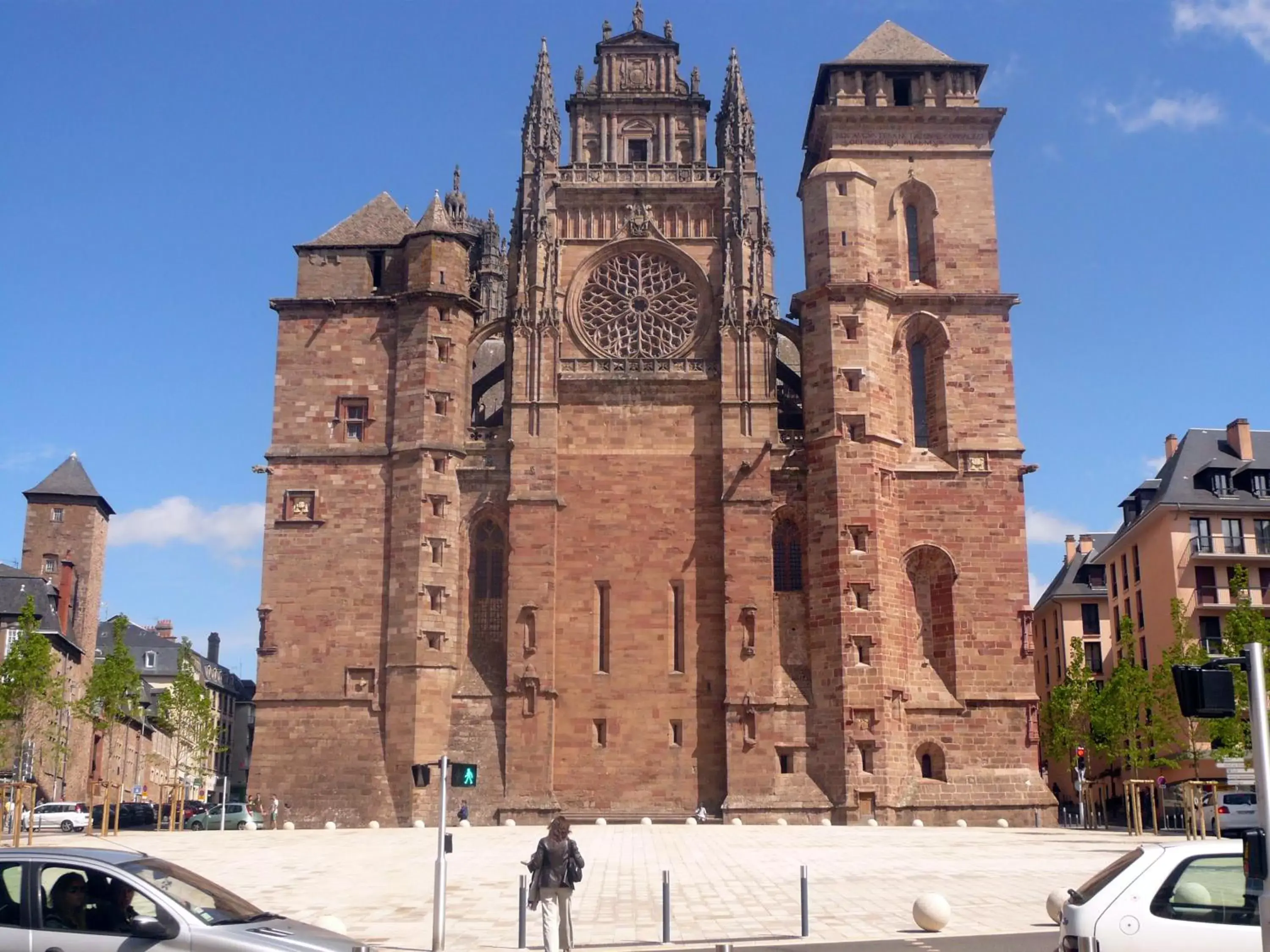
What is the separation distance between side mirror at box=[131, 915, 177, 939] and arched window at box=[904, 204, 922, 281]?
1584 inches

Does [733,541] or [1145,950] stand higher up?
[733,541]

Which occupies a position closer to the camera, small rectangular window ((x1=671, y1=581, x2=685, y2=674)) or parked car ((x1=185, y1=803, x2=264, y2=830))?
parked car ((x1=185, y1=803, x2=264, y2=830))

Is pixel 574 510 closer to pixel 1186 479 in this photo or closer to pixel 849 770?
pixel 849 770

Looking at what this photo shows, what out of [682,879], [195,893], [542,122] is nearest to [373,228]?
[542,122]

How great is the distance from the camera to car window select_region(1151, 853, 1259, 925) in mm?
9898

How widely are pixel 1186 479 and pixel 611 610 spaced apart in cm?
2782

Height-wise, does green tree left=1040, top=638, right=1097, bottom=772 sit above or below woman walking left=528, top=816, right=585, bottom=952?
above

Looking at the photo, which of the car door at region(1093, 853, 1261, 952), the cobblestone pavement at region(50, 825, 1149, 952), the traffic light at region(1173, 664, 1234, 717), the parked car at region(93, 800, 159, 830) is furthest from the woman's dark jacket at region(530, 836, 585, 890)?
the parked car at region(93, 800, 159, 830)

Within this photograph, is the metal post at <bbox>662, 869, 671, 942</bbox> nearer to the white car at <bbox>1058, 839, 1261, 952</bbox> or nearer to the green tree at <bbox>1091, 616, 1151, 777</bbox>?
the white car at <bbox>1058, 839, 1261, 952</bbox>

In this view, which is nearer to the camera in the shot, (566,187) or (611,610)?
(611,610)

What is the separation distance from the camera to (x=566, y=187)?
4681 cm

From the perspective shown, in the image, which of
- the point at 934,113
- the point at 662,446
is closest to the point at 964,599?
the point at 662,446

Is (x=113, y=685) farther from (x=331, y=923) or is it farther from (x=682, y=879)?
(x=331, y=923)

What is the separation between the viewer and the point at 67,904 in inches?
391
